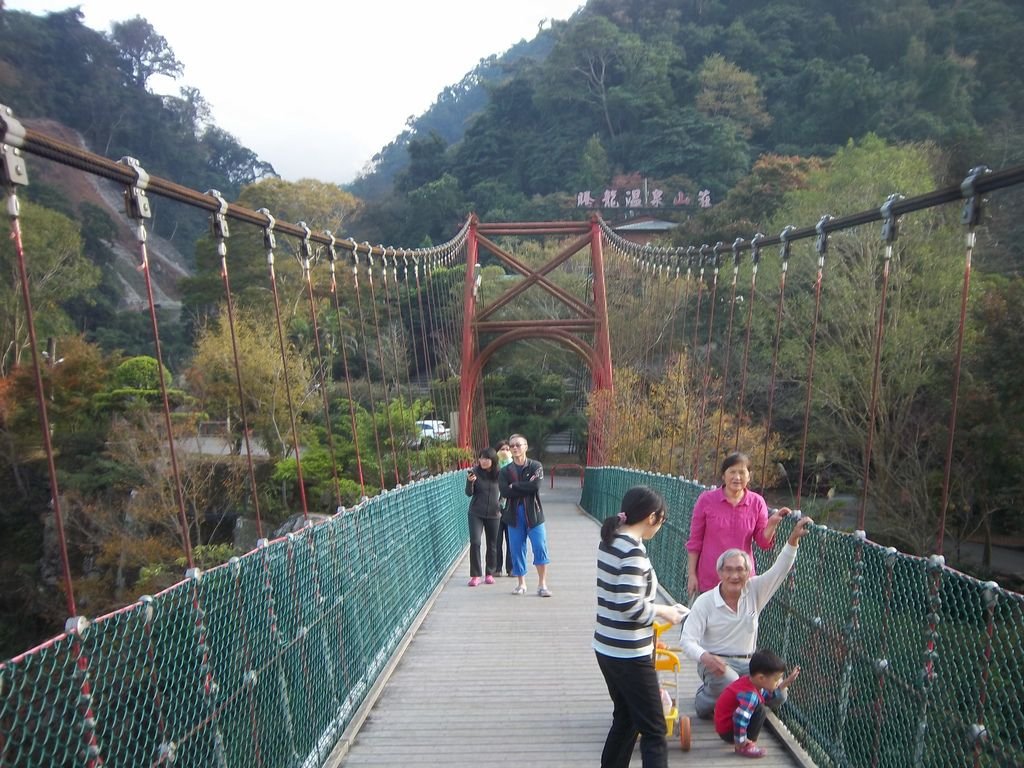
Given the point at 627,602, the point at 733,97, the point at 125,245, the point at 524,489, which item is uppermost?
the point at 733,97

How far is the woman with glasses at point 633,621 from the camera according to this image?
230 cm

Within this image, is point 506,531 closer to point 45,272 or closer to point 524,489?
point 524,489

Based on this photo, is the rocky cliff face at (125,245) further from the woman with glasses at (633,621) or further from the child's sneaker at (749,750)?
the woman with glasses at (633,621)

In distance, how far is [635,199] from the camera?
32.2 meters

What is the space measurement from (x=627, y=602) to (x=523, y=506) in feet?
9.48

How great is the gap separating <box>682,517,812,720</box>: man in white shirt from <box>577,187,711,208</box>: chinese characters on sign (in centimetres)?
2939

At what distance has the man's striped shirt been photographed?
230cm

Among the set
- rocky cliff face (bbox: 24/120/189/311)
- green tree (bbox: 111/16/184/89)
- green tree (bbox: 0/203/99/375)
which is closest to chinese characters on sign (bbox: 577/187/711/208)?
rocky cliff face (bbox: 24/120/189/311)

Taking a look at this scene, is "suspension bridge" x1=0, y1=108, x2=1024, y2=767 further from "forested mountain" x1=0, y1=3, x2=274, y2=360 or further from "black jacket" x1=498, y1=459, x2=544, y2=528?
"forested mountain" x1=0, y1=3, x2=274, y2=360

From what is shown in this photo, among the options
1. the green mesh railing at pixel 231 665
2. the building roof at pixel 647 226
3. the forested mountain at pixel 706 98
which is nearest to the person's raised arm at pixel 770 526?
the green mesh railing at pixel 231 665

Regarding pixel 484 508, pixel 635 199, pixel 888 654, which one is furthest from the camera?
pixel 635 199

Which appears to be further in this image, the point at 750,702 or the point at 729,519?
the point at 729,519

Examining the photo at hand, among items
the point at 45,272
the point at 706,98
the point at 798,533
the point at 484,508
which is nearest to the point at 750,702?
the point at 798,533

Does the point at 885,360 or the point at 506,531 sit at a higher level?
the point at 885,360
